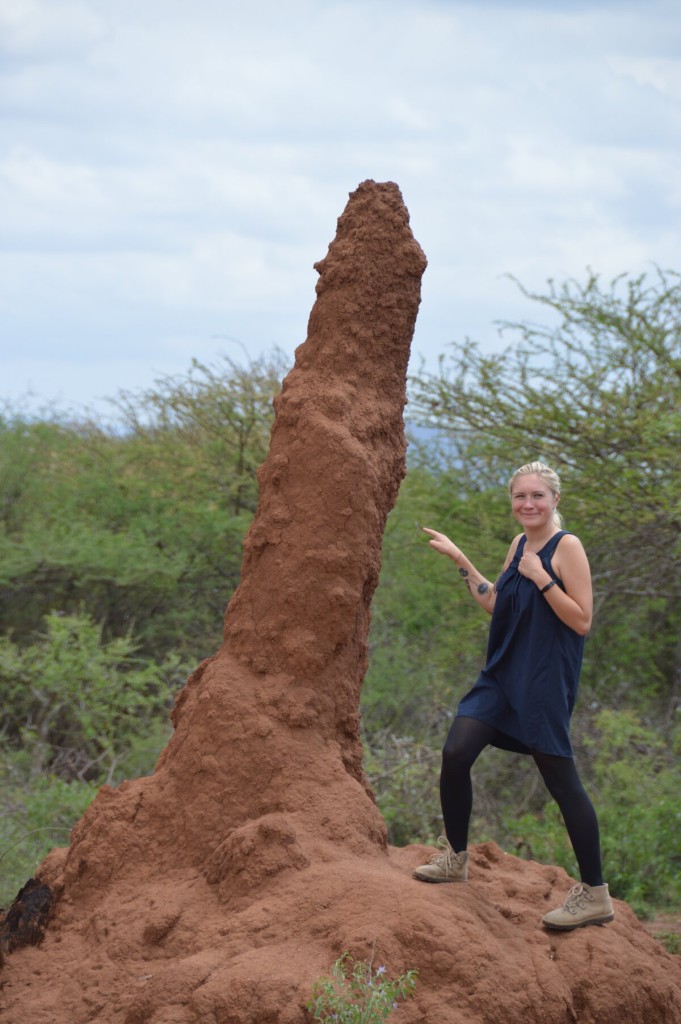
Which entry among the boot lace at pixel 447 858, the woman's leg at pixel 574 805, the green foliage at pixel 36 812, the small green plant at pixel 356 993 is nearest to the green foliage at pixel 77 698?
the green foliage at pixel 36 812

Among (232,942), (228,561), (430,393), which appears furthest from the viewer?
(228,561)

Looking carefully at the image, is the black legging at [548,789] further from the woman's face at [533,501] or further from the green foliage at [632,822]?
the green foliage at [632,822]

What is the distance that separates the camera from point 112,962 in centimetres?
393

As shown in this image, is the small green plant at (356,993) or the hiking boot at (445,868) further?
the hiking boot at (445,868)

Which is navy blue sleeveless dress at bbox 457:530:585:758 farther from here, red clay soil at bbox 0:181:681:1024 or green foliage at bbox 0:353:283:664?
green foliage at bbox 0:353:283:664

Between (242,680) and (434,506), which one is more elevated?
(434,506)

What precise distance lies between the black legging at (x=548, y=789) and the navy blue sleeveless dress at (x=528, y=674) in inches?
1.7

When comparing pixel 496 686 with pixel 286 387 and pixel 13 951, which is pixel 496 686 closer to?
pixel 286 387

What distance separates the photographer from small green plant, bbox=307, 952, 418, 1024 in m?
3.32

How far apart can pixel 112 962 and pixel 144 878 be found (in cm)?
39

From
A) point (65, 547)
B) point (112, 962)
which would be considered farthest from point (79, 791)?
point (112, 962)

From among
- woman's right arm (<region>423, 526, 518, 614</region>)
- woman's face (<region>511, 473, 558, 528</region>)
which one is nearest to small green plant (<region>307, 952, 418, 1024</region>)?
woman's right arm (<region>423, 526, 518, 614</region>)

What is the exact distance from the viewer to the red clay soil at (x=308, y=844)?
3.63 metres

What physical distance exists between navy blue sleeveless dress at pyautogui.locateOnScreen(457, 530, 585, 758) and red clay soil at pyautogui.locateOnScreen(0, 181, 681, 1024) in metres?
0.54
